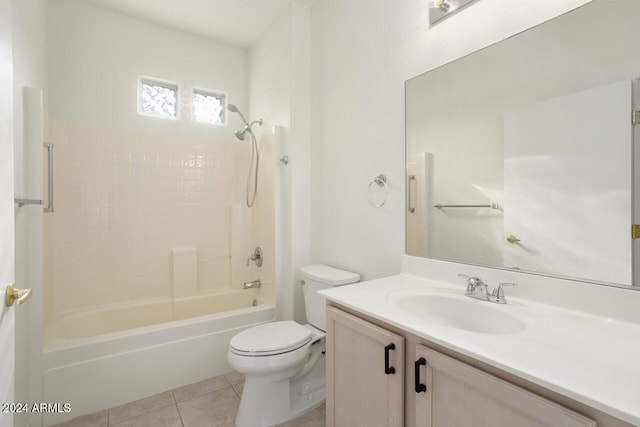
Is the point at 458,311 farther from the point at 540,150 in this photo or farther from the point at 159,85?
the point at 159,85

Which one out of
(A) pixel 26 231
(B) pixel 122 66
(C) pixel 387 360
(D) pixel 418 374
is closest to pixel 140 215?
(A) pixel 26 231

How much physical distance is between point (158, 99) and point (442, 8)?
2.46 meters

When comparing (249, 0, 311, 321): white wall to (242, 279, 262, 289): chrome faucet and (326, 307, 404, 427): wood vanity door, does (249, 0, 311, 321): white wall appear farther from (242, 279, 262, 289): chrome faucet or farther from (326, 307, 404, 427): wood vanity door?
(326, 307, 404, 427): wood vanity door

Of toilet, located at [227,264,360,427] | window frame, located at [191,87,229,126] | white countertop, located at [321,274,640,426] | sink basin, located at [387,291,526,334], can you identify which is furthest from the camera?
window frame, located at [191,87,229,126]

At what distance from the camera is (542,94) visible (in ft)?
3.67

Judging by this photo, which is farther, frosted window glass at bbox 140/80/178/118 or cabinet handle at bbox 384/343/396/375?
frosted window glass at bbox 140/80/178/118

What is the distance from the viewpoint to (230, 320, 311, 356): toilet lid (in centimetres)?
154

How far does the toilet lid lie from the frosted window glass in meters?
2.18

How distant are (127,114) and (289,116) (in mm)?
1450

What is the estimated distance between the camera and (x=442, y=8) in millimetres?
1428

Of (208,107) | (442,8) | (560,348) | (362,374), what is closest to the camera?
(560,348)

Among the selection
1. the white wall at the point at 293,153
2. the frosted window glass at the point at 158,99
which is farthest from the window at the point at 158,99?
the white wall at the point at 293,153

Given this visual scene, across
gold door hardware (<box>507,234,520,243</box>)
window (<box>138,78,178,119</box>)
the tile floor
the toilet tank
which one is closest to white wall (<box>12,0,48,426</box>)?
the tile floor

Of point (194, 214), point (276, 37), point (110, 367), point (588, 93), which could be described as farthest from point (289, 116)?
point (110, 367)
